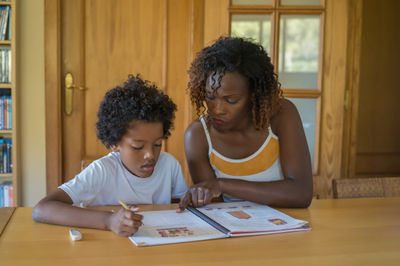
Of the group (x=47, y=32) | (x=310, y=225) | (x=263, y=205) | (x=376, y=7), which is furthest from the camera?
(x=376, y=7)

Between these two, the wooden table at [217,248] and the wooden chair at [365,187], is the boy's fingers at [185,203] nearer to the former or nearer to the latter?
the wooden table at [217,248]

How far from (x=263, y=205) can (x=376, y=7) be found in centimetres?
358

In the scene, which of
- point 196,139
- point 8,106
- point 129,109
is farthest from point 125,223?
point 8,106

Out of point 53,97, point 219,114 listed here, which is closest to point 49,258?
point 219,114

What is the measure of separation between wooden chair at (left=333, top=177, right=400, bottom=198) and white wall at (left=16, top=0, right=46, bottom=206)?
2.08 m

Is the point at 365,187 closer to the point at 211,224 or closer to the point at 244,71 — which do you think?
the point at 244,71

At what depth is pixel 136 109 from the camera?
139 cm

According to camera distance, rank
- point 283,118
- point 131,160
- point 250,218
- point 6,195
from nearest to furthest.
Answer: point 250,218
point 131,160
point 283,118
point 6,195

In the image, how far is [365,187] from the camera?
5.08ft

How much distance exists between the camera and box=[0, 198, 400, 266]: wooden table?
88 centimetres

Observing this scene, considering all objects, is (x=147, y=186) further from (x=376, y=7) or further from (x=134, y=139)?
(x=376, y=7)

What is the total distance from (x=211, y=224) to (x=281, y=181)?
40 centimetres

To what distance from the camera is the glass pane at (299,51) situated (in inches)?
106

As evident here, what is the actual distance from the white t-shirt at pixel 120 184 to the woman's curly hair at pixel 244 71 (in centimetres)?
29
